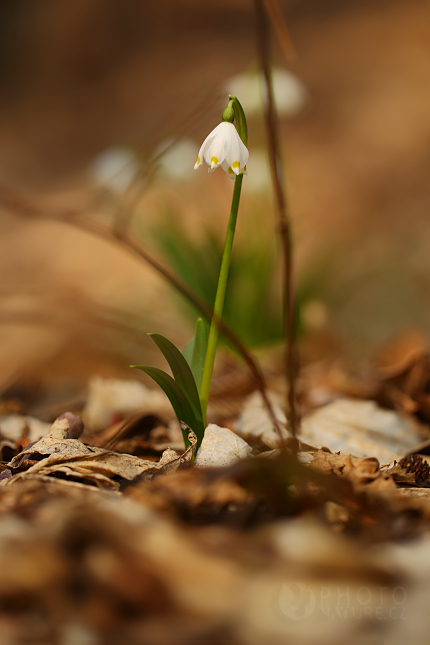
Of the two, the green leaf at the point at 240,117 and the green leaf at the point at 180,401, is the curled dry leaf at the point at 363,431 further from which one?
the green leaf at the point at 240,117

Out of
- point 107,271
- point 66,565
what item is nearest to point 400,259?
point 107,271

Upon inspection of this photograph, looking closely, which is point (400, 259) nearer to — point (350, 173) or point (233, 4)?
point (350, 173)

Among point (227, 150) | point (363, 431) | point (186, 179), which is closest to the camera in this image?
point (227, 150)

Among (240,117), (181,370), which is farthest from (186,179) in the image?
(181,370)

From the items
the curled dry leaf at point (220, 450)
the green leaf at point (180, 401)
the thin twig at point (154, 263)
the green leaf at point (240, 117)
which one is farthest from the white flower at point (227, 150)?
the curled dry leaf at point (220, 450)

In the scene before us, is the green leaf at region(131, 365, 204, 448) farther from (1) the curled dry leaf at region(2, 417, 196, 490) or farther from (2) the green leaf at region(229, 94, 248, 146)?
(2) the green leaf at region(229, 94, 248, 146)

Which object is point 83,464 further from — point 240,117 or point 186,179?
point 186,179

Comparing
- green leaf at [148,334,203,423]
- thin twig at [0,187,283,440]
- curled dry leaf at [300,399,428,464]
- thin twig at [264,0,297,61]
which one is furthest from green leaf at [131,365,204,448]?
thin twig at [264,0,297,61]
